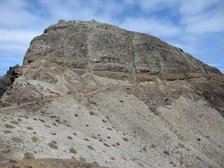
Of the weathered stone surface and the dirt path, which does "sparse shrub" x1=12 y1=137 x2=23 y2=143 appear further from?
the weathered stone surface

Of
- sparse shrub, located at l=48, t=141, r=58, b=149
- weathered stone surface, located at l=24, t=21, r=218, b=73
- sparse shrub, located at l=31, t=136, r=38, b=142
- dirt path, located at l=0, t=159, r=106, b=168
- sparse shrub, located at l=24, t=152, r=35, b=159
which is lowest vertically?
dirt path, located at l=0, t=159, r=106, b=168

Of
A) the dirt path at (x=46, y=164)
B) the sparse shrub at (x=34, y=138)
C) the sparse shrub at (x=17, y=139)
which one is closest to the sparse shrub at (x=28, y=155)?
the dirt path at (x=46, y=164)

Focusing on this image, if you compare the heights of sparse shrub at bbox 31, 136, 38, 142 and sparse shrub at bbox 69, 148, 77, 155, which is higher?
sparse shrub at bbox 31, 136, 38, 142

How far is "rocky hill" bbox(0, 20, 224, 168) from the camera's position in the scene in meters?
51.9

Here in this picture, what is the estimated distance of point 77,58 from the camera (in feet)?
302

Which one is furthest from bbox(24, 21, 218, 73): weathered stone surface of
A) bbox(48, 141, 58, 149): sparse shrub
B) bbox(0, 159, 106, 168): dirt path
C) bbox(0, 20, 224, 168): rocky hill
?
bbox(0, 159, 106, 168): dirt path

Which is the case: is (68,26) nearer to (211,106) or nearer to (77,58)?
(77,58)

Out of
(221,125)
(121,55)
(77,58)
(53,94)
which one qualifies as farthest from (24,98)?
(221,125)


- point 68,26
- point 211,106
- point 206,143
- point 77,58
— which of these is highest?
point 68,26

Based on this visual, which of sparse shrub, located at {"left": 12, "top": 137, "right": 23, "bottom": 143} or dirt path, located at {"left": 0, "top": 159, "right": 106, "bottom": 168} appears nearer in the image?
dirt path, located at {"left": 0, "top": 159, "right": 106, "bottom": 168}

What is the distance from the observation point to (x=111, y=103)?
77438 millimetres

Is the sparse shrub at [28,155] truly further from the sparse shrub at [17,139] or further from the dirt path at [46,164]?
the sparse shrub at [17,139]

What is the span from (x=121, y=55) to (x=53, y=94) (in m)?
30.7

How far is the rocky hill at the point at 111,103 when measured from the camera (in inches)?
2042
